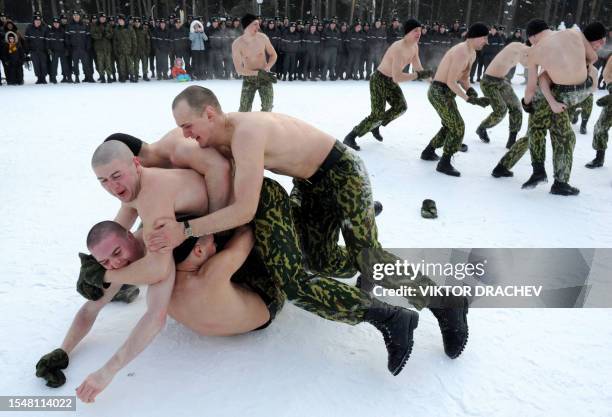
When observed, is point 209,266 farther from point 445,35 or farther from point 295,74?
point 445,35

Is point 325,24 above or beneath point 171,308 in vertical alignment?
above

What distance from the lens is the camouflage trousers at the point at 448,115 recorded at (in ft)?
15.6

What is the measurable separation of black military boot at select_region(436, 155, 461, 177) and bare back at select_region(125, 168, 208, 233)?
3297 millimetres

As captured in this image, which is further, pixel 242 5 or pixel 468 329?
pixel 242 5

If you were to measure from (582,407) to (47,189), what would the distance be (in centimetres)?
422

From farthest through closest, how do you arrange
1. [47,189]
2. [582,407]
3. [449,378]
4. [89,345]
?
1. [47,189]
2. [89,345]
3. [449,378]
4. [582,407]

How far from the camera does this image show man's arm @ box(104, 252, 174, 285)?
1928 mm

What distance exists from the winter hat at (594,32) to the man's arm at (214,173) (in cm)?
346

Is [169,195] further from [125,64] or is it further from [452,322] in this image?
[125,64]

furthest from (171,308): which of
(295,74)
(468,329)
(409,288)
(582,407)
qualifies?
(295,74)

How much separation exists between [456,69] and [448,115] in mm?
454

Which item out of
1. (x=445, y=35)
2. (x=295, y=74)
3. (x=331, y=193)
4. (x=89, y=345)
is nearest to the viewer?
(x=89, y=345)

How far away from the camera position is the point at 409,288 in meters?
2.25

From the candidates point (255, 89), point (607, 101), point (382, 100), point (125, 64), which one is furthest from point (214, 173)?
point (125, 64)
